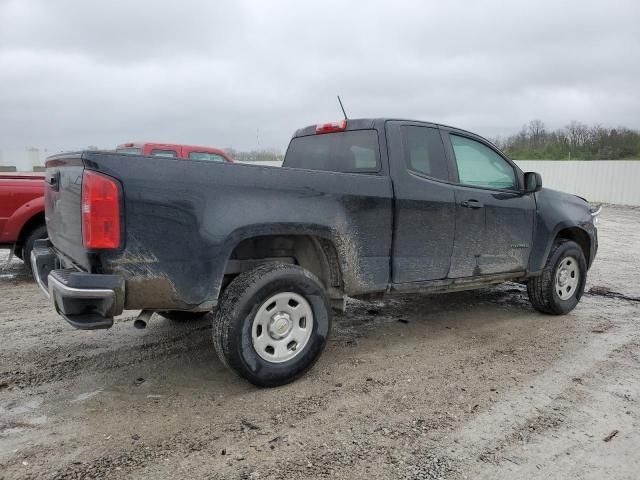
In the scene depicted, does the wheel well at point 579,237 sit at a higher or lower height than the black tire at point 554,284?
higher

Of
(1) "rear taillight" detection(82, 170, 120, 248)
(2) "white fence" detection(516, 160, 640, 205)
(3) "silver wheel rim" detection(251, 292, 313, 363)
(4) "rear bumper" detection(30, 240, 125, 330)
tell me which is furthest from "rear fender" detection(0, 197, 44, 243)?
(2) "white fence" detection(516, 160, 640, 205)

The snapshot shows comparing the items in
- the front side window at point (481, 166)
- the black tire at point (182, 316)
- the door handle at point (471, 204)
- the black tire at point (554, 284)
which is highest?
the front side window at point (481, 166)

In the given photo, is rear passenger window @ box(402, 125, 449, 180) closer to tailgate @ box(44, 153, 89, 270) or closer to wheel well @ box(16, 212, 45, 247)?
tailgate @ box(44, 153, 89, 270)

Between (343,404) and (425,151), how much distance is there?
7.29ft

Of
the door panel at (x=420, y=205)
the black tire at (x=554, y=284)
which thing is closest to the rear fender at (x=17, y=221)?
the door panel at (x=420, y=205)

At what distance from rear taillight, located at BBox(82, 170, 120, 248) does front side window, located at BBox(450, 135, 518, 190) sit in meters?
2.91

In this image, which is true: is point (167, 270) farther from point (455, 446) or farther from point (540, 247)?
point (540, 247)

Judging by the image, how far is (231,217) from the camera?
3168 mm

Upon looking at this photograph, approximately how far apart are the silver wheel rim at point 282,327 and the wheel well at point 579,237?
3318mm

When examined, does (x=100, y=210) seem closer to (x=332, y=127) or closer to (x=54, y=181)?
(x=54, y=181)

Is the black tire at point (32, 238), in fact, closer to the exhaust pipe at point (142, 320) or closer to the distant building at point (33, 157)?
the exhaust pipe at point (142, 320)

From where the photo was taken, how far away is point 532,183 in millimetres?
4977

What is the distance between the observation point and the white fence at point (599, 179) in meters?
23.8

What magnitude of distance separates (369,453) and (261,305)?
3.69ft
